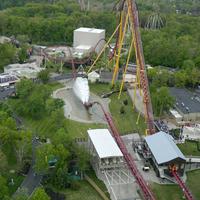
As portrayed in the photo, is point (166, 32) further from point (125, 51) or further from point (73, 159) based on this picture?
point (73, 159)

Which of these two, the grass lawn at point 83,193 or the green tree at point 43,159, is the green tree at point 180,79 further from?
the green tree at point 43,159

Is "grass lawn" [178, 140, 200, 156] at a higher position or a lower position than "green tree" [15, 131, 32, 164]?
lower

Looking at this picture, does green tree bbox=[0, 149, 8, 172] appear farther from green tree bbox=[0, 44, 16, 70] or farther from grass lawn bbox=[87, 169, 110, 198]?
green tree bbox=[0, 44, 16, 70]

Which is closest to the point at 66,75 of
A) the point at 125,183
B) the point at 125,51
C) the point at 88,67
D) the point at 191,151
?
the point at 88,67

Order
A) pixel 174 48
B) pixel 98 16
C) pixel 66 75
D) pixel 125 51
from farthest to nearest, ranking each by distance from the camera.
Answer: pixel 98 16, pixel 125 51, pixel 174 48, pixel 66 75

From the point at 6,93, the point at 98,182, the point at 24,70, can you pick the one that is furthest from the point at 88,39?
the point at 98,182

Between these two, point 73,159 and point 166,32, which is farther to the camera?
point 166,32

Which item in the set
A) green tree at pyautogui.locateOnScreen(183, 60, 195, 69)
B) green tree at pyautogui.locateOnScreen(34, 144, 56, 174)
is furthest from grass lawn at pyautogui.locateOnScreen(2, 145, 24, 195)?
green tree at pyautogui.locateOnScreen(183, 60, 195, 69)

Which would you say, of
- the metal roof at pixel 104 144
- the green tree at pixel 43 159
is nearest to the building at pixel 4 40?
the metal roof at pixel 104 144

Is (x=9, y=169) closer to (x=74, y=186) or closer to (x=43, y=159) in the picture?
(x=43, y=159)
